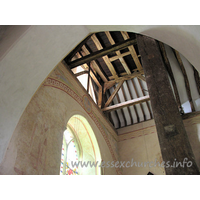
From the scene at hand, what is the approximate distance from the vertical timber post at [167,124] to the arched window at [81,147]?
4451 millimetres

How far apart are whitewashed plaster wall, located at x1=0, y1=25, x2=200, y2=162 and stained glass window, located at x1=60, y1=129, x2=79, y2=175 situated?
3.61 m

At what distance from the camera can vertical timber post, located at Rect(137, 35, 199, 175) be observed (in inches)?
62.4

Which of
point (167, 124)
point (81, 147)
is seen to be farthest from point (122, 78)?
point (167, 124)

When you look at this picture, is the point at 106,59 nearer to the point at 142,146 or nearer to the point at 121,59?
the point at 121,59

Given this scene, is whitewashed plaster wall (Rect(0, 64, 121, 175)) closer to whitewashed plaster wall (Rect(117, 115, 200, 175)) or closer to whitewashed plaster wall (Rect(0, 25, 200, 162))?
whitewashed plaster wall (Rect(0, 25, 200, 162))

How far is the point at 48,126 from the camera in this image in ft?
Result: 15.4

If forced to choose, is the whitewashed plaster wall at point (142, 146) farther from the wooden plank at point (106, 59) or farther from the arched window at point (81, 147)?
the wooden plank at point (106, 59)

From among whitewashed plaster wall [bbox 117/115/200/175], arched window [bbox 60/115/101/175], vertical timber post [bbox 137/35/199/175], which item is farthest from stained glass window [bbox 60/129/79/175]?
vertical timber post [bbox 137/35/199/175]

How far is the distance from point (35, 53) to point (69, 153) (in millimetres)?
4538

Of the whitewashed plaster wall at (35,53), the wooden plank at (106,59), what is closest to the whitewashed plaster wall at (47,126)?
the whitewashed plaster wall at (35,53)

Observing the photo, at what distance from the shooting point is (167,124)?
73.2 inches

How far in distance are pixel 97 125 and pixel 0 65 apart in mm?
5590

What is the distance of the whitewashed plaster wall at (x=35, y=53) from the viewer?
215 cm
